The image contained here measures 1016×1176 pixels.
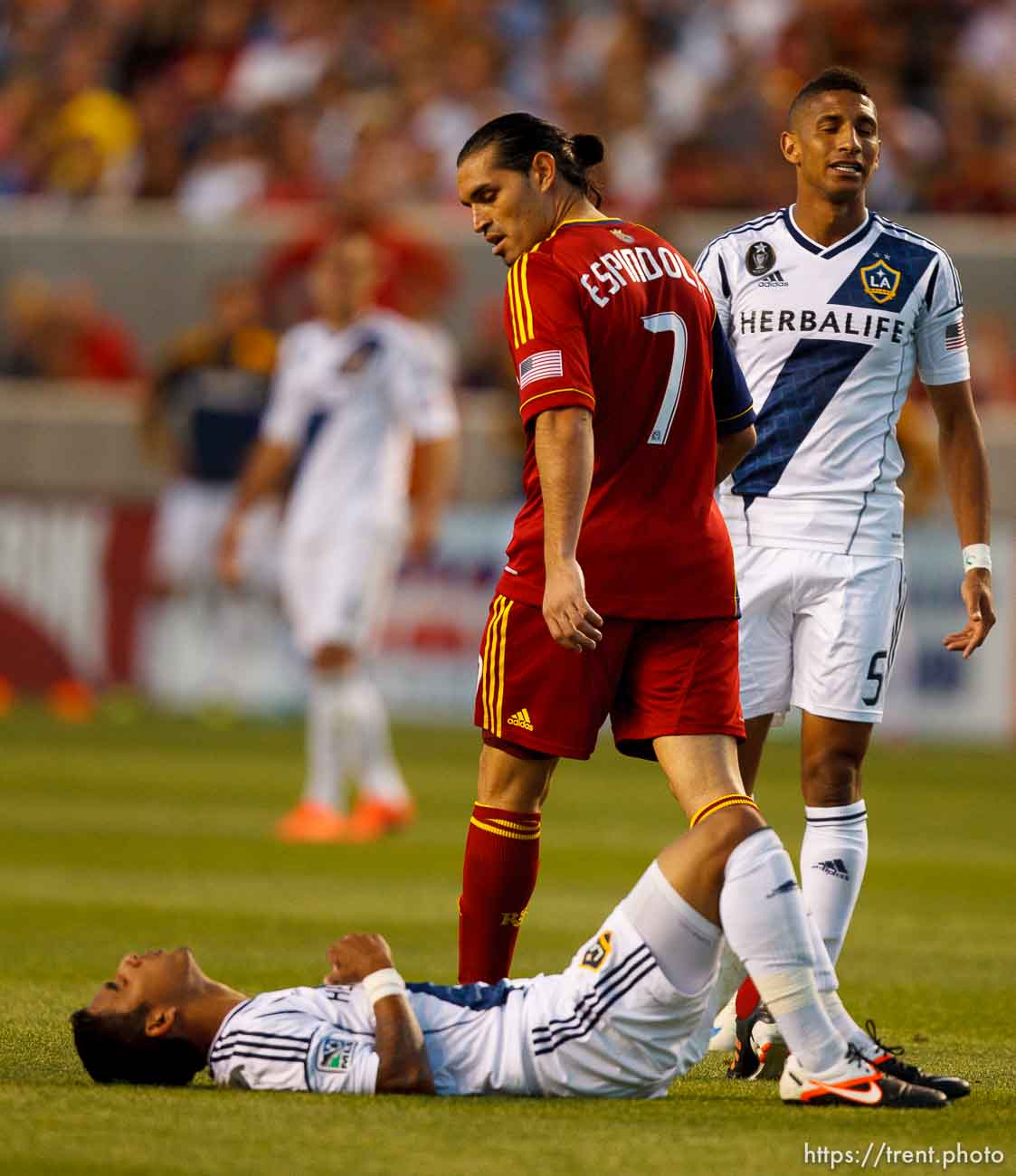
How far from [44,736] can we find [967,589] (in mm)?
10688

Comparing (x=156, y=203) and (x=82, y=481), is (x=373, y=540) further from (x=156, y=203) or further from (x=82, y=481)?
(x=156, y=203)

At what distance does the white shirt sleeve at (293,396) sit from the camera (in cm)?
1195

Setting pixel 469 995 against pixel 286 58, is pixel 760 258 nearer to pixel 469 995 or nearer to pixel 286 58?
pixel 469 995

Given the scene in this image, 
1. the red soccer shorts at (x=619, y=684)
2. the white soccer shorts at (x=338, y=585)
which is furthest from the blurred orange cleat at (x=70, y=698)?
the red soccer shorts at (x=619, y=684)

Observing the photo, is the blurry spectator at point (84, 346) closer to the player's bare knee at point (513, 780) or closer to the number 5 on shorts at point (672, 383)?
the player's bare knee at point (513, 780)

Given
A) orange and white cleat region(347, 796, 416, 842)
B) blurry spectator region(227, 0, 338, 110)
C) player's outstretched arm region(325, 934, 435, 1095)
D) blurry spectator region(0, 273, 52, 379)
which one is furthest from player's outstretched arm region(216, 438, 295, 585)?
blurry spectator region(227, 0, 338, 110)

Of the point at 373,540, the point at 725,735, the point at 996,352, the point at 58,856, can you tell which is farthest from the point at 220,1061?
the point at 996,352

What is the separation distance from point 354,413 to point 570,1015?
7186 millimetres

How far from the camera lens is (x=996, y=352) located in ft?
60.4

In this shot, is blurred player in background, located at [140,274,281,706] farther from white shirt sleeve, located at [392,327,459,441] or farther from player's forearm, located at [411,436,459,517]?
white shirt sleeve, located at [392,327,459,441]

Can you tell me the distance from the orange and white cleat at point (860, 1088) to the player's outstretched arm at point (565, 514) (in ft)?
3.49

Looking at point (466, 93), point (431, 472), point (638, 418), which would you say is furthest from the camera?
point (466, 93)

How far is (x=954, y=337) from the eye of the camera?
21.4 ft

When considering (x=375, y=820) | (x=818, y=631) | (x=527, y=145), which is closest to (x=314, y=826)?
(x=375, y=820)
